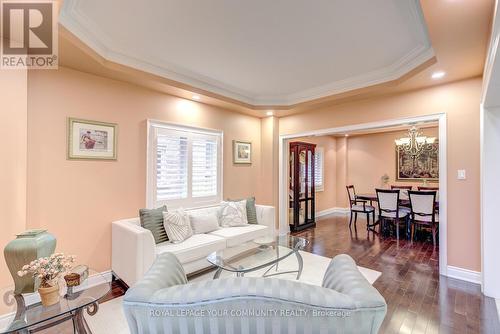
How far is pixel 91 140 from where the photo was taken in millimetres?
2963

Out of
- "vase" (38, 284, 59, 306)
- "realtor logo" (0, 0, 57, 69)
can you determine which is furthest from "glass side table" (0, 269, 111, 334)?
"realtor logo" (0, 0, 57, 69)

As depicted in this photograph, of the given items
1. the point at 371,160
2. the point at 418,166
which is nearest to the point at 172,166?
the point at 371,160

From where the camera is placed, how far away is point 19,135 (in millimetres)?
2299

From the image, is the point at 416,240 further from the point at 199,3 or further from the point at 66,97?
the point at 66,97

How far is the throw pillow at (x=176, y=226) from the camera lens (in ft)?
10.1

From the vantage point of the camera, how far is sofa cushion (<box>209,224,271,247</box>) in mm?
3432

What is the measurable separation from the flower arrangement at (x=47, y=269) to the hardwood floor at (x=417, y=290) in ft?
8.50

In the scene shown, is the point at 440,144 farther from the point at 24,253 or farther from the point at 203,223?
the point at 24,253

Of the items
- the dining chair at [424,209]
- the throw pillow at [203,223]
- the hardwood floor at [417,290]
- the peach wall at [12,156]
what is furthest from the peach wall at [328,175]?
the peach wall at [12,156]

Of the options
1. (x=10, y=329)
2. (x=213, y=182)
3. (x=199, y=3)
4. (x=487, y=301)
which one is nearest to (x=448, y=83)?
(x=487, y=301)

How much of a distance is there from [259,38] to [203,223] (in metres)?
2.53

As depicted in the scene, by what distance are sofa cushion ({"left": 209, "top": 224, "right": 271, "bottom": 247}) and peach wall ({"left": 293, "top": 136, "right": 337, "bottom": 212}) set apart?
356 cm

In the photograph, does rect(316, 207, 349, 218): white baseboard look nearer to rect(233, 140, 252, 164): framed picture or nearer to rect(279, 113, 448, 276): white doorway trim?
rect(279, 113, 448, 276): white doorway trim

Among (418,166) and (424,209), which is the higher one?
(418,166)
